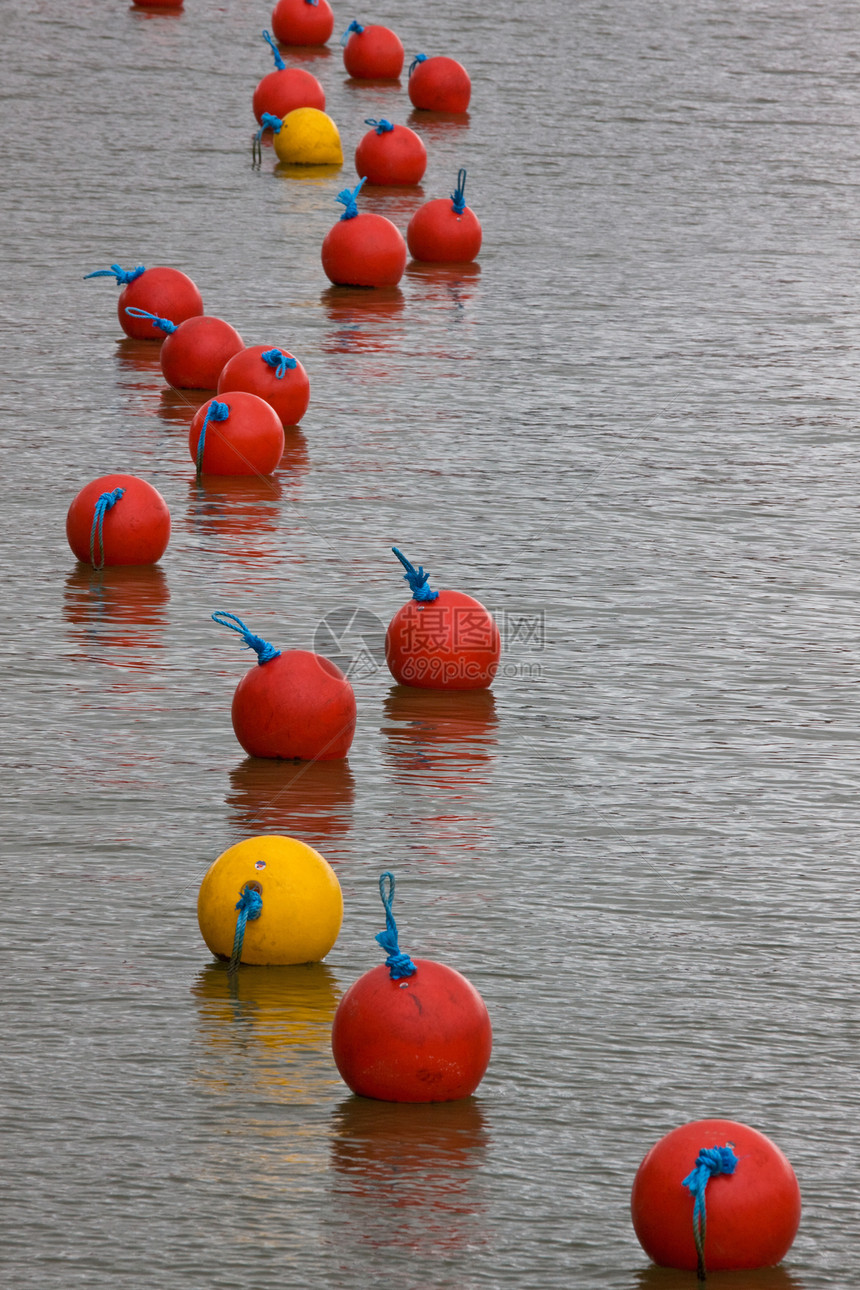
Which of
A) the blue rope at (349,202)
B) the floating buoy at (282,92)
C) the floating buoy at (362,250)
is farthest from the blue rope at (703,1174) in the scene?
the floating buoy at (282,92)

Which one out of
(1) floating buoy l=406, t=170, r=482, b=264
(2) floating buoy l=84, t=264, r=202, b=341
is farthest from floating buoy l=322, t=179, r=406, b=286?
(2) floating buoy l=84, t=264, r=202, b=341

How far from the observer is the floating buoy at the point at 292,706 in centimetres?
807

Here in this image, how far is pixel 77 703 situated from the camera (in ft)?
28.1

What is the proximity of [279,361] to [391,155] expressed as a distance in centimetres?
709

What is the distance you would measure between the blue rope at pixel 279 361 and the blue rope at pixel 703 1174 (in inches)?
316

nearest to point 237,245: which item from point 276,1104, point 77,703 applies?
point 77,703

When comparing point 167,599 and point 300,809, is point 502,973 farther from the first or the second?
point 167,599

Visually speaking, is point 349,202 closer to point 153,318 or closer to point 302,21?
point 153,318

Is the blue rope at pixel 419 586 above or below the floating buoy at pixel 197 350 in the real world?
below

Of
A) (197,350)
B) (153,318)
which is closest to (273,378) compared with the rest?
(197,350)

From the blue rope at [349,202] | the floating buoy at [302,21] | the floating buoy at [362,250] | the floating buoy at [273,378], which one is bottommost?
the floating buoy at [273,378]

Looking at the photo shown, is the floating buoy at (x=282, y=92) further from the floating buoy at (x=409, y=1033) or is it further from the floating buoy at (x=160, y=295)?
the floating buoy at (x=409, y=1033)

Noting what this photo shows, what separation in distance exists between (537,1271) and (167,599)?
5.46 meters

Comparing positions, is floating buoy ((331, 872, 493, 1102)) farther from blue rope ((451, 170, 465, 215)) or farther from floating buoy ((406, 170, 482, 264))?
floating buoy ((406, 170, 482, 264))
